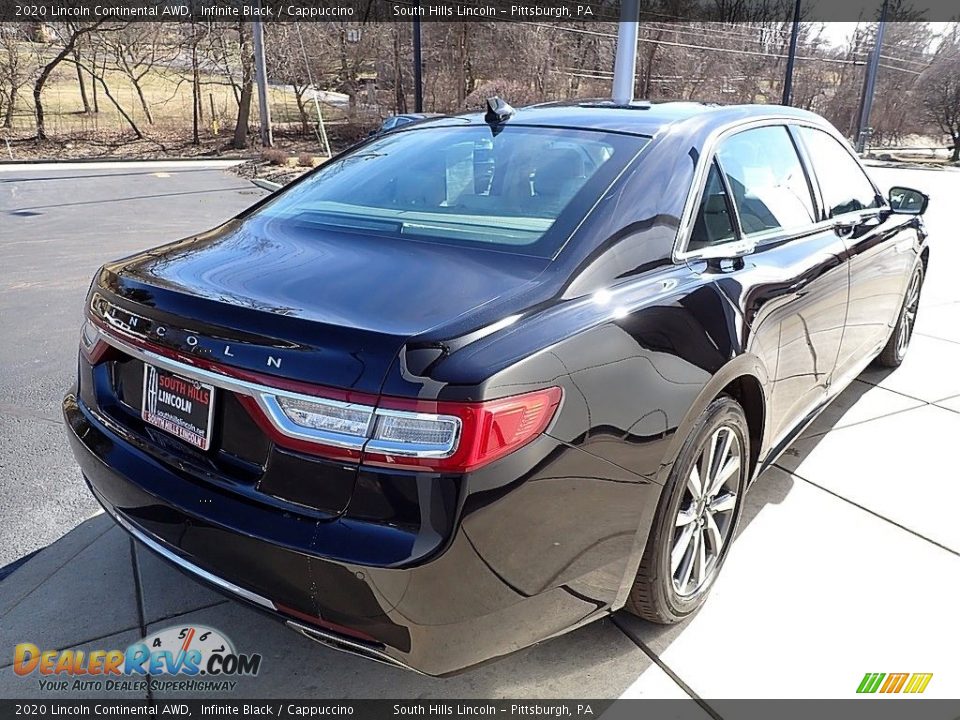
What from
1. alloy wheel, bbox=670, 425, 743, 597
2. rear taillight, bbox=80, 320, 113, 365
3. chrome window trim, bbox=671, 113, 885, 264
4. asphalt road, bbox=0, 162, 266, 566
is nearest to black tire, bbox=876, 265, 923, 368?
chrome window trim, bbox=671, 113, 885, 264

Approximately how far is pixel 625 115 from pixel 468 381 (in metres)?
1.62

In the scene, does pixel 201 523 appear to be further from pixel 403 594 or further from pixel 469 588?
pixel 469 588

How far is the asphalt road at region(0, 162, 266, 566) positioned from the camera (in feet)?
10.8

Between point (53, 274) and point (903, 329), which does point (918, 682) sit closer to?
point (903, 329)

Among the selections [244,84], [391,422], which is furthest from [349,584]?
[244,84]

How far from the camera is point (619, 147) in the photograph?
2.49 metres

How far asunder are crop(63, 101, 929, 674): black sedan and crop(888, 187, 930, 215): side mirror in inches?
71.6

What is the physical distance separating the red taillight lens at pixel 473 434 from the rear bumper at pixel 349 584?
15 centimetres

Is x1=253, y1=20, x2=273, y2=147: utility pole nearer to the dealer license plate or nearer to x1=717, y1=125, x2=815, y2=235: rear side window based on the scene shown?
x1=717, y1=125, x2=815, y2=235: rear side window

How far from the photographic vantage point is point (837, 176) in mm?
3668

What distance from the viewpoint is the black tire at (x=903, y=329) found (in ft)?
15.7

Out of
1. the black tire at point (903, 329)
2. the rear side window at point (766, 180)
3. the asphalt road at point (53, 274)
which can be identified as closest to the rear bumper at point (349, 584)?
the asphalt road at point (53, 274)

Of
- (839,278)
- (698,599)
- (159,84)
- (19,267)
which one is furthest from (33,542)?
(159,84)

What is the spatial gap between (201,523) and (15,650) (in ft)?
3.49
